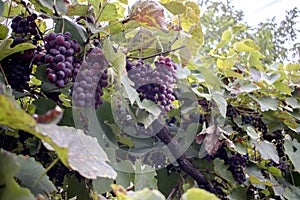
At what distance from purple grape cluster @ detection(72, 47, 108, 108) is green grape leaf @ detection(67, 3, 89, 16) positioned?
112 mm

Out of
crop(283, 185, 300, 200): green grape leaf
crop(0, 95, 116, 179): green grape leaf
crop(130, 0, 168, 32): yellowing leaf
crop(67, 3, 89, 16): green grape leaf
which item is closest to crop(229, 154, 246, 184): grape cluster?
crop(283, 185, 300, 200): green grape leaf

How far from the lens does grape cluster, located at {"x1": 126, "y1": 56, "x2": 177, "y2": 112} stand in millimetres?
698

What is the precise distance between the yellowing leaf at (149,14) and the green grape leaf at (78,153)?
0.43 metres

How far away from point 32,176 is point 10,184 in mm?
97

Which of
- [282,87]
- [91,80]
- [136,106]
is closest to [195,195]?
[91,80]

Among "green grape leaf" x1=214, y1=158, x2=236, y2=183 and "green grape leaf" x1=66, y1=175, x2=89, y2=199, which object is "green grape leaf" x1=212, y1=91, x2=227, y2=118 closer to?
"green grape leaf" x1=214, y1=158, x2=236, y2=183

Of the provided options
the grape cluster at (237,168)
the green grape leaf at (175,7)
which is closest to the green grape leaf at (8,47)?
the green grape leaf at (175,7)

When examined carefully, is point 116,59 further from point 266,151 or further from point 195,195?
point 266,151

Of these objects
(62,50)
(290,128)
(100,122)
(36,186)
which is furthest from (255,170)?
(36,186)

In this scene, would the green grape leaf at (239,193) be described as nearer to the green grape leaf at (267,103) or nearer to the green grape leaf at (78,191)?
the green grape leaf at (267,103)

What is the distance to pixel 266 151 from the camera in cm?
98

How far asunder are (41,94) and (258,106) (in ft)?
2.05

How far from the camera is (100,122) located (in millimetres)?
694

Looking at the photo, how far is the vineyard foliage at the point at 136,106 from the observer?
0.46m
